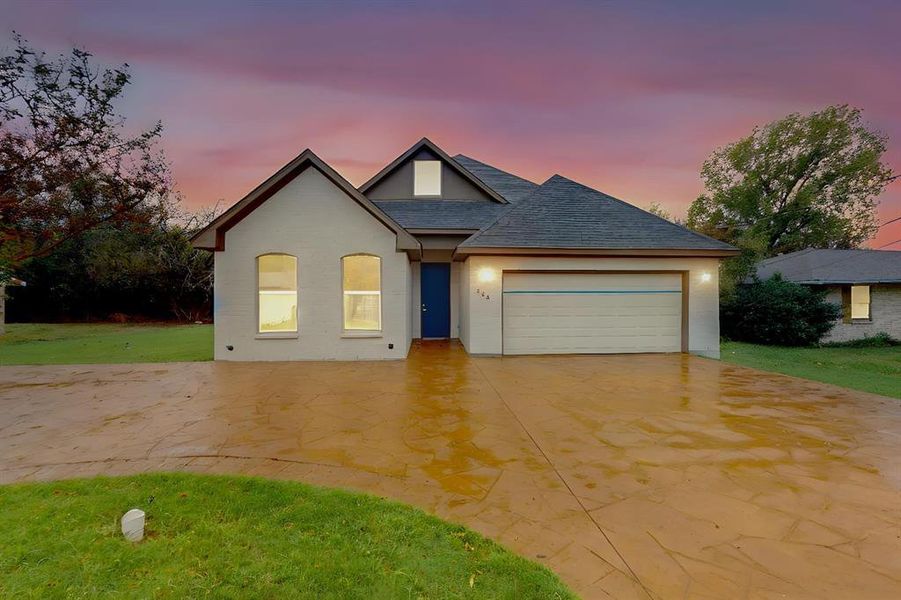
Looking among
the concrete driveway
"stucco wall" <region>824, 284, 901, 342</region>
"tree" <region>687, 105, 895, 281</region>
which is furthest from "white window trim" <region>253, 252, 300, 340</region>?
"tree" <region>687, 105, 895, 281</region>

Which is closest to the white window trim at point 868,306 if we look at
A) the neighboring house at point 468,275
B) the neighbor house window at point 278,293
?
the neighboring house at point 468,275

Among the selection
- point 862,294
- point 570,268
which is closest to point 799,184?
point 862,294

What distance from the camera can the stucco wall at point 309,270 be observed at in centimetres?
948

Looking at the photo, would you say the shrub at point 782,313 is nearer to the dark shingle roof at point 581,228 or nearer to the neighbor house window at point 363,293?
the dark shingle roof at point 581,228

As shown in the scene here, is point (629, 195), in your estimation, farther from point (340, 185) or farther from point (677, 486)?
point (677, 486)

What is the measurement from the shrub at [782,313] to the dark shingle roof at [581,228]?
7.21 m

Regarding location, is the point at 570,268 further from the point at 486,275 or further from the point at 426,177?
the point at 426,177

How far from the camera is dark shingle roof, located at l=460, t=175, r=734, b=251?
33.5ft

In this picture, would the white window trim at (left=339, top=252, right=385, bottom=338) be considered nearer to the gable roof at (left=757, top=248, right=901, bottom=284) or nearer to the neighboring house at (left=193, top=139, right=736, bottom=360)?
the neighboring house at (left=193, top=139, right=736, bottom=360)

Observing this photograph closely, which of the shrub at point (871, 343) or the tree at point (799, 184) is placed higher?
the tree at point (799, 184)

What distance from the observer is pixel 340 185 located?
941cm

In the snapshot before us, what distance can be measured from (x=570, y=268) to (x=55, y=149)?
17.7 m

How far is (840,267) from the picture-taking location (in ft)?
55.3

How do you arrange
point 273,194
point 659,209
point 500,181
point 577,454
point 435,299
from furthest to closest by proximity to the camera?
point 659,209 < point 500,181 < point 435,299 < point 273,194 < point 577,454
